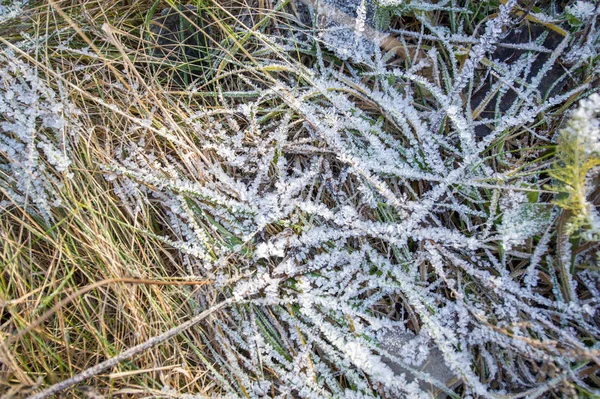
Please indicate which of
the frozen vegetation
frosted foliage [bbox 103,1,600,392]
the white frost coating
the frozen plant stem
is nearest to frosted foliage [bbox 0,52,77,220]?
the frozen vegetation

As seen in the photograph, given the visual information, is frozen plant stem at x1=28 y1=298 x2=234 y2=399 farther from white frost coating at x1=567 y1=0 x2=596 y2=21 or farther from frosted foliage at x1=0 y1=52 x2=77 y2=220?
white frost coating at x1=567 y1=0 x2=596 y2=21

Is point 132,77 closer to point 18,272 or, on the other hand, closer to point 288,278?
point 18,272

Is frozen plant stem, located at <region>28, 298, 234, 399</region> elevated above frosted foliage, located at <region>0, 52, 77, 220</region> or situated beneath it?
situated beneath

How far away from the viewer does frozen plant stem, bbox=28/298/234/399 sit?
3.01 ft

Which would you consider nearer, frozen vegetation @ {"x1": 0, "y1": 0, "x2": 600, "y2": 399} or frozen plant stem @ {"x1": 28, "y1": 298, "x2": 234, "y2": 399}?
frozen plant stem @ {"x1": 28, "y1": 298, "x2": 234, "y2": 399}

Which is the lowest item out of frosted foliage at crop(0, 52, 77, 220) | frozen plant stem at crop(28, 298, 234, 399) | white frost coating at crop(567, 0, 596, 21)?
frozen plant stem at crop(28, 298, 234, 399)

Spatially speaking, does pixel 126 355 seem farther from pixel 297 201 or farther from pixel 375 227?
pixel 375 227

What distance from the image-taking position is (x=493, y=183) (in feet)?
3.72

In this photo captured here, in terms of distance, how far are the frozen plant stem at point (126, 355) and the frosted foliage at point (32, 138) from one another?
1.37ft

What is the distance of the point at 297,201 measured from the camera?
1134 mm

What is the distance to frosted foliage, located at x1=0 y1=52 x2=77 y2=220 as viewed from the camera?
111 cm

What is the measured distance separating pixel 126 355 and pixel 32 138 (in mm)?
630

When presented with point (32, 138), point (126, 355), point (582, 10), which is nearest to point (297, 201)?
point (126, 355)

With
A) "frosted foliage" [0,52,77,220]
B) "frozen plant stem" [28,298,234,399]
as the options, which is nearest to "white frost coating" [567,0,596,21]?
"frozen plant stem" [28,298,234,399]
